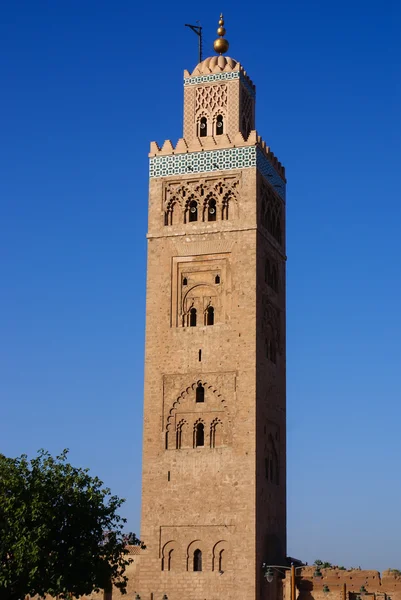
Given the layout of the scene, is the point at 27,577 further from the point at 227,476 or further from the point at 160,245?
the point at 160,245

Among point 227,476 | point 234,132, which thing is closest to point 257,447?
point 227,476

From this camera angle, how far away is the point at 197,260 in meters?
34.4

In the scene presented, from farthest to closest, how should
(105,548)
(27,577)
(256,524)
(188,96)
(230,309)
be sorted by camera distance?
(188,96), (230,309), (256,524), (105,548), (27,577)

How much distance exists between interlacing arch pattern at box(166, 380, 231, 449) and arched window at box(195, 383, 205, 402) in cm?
4

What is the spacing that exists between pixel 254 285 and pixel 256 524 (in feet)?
22.5

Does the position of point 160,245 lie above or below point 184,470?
above

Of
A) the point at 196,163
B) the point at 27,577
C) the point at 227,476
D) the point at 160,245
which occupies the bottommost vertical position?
the point at 27,577

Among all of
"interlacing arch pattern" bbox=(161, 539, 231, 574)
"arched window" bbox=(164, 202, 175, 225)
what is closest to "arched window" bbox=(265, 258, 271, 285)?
"arched window" bbox=(164, 202, 175, 225)

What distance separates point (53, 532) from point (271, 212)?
42.9ft

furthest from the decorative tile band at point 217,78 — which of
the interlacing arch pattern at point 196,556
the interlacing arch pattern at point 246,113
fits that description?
the interlacing arch pattern at point 196,556

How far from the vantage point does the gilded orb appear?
37469 mm

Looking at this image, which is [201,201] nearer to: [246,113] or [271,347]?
[246,113]

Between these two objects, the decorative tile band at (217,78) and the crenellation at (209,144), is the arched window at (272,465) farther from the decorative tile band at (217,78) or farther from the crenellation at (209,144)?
the decorative tile band at (217,78)

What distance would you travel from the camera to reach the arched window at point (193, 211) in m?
35.0
